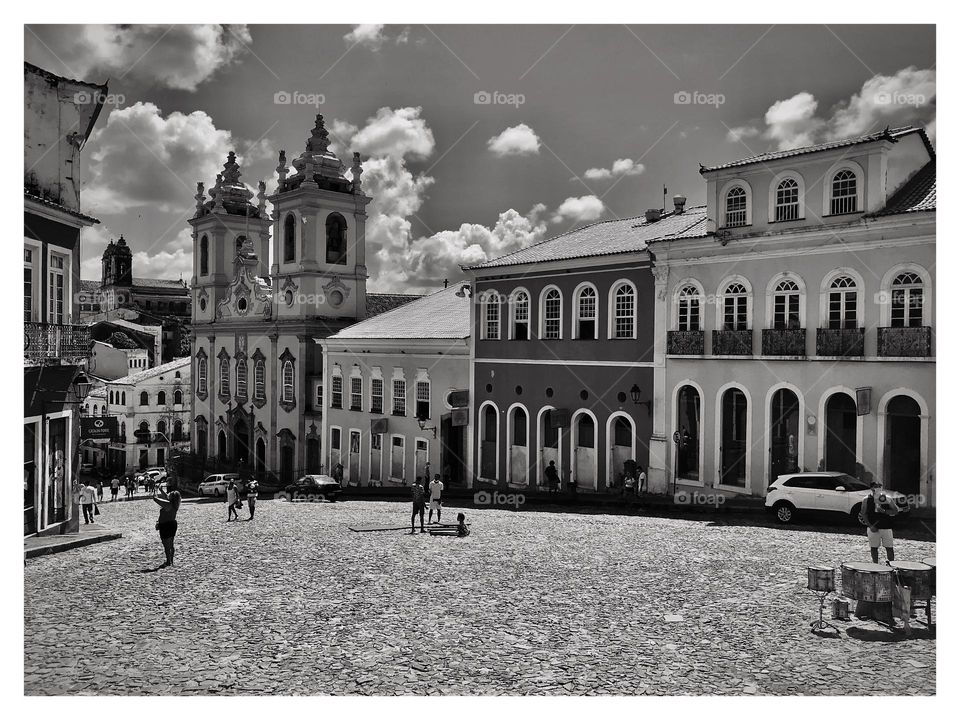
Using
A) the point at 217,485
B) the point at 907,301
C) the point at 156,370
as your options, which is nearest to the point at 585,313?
the point at 907,301

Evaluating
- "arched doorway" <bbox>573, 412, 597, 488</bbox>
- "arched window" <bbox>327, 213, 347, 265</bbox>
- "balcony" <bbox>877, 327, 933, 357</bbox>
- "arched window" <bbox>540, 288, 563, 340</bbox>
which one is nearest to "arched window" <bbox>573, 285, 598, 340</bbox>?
"arched window" <bbox>540, 288, 563, 340</bbox>

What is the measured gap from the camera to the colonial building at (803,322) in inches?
437

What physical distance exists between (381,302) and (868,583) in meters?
18.0

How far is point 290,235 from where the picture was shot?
24.1 m

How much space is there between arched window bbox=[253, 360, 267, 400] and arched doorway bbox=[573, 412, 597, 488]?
1183cm

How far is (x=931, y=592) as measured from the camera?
8195 millimetres

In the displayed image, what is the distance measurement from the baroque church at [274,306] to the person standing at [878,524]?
12.4 meters

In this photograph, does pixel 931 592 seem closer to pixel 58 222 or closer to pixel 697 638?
pixel 697 638

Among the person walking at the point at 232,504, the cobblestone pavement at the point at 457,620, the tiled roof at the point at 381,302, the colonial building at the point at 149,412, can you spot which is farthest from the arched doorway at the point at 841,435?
the colonial building at the point at 149,412

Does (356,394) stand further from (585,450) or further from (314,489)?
(585,450)

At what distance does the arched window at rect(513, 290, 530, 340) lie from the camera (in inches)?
655

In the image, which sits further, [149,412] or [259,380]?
[149,412]

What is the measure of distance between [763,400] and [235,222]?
737 inches

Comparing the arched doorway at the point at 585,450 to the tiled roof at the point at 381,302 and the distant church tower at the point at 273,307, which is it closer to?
the distant church tower at the point at 273,307
